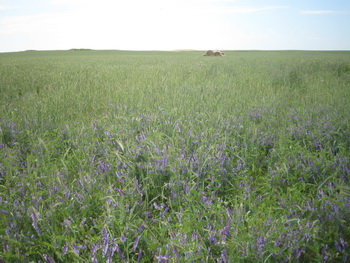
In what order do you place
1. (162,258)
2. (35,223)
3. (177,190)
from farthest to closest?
(177,190) < (35,223) < (162,258)

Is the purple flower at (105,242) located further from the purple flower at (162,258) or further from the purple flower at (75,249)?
the purple flower at (162,258)

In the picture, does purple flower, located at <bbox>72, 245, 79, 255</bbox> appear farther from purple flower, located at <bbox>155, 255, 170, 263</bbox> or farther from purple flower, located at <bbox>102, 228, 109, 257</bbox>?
purple flower, located at <bbox>155, 255, 170, 263</bbox>

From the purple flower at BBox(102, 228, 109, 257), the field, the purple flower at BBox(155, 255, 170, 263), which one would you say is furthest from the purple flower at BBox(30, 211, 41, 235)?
the purple flower at BBox(155, 255, 170, 263)

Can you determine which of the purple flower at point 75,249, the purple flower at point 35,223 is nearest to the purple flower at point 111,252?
the purple flower at point 75,249

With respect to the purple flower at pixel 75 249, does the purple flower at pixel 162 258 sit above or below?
below

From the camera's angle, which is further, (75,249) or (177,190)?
(177,190)

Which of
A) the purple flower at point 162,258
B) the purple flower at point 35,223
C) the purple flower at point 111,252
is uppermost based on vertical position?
the purple flower at point 35,223

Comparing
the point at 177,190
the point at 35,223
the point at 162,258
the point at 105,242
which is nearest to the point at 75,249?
the point at 105,242

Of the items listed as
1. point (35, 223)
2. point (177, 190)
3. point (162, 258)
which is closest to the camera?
point (162, 258)

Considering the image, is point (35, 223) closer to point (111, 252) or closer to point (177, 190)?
point (111, 252)

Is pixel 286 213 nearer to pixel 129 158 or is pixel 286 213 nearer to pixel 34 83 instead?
pixel 129 158

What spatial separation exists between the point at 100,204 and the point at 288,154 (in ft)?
6.50

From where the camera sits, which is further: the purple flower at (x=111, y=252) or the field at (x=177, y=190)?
the field at (x=177, y=190)

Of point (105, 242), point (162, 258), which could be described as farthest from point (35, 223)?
point (162, 258)
